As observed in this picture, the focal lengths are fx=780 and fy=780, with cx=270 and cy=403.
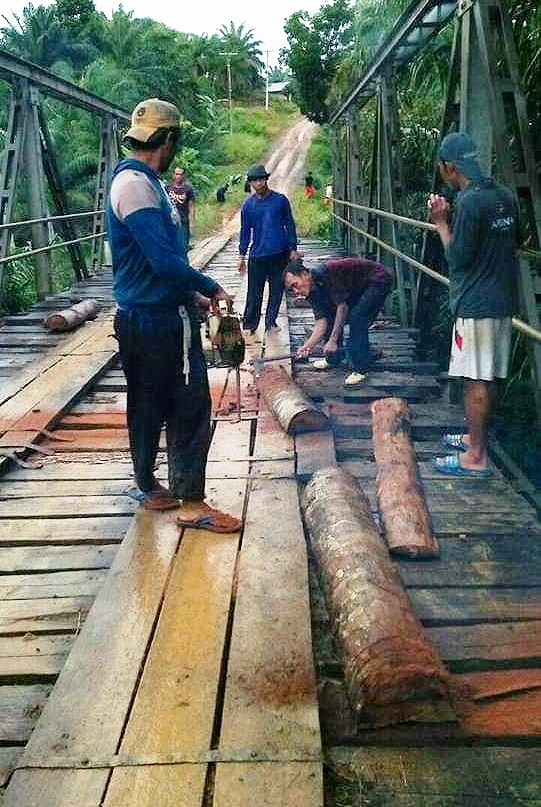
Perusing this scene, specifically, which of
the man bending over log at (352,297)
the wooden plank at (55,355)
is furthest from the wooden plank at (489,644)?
the wooden plank at (55,355)

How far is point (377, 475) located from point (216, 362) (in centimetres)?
106

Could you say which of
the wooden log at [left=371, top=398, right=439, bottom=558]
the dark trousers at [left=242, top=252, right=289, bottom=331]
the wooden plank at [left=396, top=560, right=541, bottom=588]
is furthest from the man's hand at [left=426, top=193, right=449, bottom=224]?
the dark trousers at [left=242, top=252, right=289, bottom=331]

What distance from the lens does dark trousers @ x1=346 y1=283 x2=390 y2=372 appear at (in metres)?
6.00

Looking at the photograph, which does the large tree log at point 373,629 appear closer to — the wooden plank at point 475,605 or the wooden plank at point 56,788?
the wooden plank at point 475,605

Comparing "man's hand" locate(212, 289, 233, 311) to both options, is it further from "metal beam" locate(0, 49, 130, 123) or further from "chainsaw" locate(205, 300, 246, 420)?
"metal beam" locate(0, 49, 130, 123)

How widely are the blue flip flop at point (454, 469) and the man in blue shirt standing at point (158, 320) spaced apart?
4.47 ft

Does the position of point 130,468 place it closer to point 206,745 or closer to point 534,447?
point 206,745

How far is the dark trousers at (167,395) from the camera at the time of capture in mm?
3338

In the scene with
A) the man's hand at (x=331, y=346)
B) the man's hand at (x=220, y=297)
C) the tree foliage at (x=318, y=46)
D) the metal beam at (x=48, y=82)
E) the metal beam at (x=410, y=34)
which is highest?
the tree foliage at (x=318, y=46)

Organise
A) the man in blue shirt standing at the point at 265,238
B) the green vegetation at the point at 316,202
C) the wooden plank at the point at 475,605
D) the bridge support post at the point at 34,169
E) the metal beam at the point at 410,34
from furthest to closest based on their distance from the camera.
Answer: the green vegetation at the point at 316,202 < the bridge support post at the point at 34,169 < the man in blue shirt standing at the point at 265,238 < the metal beam at the point at 410,34 < the wooden plank at the point at 475,605

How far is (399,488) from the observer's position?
3.64 metres

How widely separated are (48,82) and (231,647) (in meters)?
8.62

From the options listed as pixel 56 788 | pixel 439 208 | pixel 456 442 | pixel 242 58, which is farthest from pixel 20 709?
pixel 242 58

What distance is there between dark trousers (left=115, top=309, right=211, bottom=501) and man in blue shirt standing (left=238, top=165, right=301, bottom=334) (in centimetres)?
371
